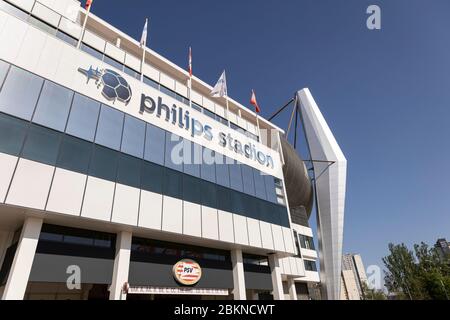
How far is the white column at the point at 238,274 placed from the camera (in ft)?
64.3

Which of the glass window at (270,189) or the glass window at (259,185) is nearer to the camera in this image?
the glass window at (259,185)

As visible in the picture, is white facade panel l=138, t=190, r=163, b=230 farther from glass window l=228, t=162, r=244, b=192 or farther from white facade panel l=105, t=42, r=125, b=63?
white facade panel l=105, t=42, r=125, b=63

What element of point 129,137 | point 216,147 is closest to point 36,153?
point 129,137

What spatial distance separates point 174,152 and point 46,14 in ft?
39.9

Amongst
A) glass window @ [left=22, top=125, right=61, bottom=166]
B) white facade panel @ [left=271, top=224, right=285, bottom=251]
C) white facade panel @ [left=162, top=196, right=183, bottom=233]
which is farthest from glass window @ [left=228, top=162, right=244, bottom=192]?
glass window @ [left=22, top=125, right=61, bottom=166]

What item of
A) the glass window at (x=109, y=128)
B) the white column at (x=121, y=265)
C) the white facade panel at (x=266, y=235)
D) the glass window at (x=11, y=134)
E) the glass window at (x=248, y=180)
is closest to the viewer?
the glass window at (x=11, y=134)

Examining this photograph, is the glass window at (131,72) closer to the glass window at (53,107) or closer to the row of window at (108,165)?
the glass window at (53,107)

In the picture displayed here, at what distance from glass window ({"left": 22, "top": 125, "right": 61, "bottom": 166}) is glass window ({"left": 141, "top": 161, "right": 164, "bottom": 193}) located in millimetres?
4931

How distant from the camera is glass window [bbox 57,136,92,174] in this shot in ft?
43.1

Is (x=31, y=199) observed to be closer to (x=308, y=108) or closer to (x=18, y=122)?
(x=18, y=122)

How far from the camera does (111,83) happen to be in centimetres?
1705

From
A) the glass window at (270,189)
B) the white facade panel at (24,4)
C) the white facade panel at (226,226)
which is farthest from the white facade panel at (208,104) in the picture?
the white facade panel at (24,4)

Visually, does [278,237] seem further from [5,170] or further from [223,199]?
[5,170]

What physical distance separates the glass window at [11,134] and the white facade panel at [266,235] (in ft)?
58.0
